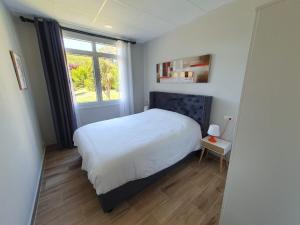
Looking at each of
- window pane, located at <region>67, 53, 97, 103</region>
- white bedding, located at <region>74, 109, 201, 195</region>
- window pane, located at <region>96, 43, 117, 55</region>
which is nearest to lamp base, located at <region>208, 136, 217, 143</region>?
white bedding, located at <region>74, 109, 201, 195</region>

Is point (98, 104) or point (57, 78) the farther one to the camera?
point (98, 104)

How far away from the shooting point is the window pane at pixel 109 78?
3.31 m

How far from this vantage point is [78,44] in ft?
9.49

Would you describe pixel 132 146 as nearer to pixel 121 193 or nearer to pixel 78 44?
pixel 121 193

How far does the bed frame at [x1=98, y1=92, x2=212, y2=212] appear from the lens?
4.73 ft

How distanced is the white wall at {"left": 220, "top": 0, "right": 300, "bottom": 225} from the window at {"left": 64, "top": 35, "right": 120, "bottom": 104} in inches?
Result: 125

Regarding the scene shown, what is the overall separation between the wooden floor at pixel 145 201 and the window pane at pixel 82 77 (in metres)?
1.67

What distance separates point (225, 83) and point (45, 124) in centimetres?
371

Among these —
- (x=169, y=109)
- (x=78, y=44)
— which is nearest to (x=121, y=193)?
(x=169, y=109)

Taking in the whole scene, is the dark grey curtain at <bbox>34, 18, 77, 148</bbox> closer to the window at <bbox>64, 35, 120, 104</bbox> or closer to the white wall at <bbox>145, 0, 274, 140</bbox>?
the window at <bbox>64, 35, 120, 104</bbox>

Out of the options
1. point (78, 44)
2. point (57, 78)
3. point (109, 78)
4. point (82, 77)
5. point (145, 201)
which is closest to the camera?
point (145, 201)

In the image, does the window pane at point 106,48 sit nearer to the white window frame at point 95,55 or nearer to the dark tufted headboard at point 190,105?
the white window frame at point 95,55

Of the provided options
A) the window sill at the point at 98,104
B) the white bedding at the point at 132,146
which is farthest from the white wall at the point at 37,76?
the white bedding at the point at 132,146

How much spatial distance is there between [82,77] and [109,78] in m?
0.66
